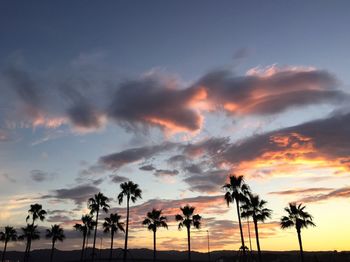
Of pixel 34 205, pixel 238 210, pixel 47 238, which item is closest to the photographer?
pixel 238 210

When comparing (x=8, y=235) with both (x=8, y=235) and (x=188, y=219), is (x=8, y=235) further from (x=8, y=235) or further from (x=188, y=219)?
(x=188, y=219)

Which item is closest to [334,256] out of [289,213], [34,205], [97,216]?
[289,213]

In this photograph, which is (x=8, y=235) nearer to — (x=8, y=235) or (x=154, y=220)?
(x=8, y=235)

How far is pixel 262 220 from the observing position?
67562 millimetres

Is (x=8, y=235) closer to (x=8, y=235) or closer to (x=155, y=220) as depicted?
(x=8, y=235)

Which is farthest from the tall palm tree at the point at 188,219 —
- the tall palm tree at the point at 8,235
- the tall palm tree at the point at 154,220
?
the tall palm tree at the point at 8,235

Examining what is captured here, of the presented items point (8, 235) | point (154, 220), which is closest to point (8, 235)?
point (8, 235)

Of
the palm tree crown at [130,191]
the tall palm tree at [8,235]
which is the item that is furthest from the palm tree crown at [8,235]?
the palm tree crown at [130,191]

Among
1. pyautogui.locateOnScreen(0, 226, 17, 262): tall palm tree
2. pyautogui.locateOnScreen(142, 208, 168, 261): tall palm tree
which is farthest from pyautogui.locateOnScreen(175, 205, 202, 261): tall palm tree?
pyautogui.locateOnScreen(0, 226, 17, 262): tall palm tree

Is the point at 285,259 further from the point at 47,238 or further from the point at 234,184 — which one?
the point at 47,238

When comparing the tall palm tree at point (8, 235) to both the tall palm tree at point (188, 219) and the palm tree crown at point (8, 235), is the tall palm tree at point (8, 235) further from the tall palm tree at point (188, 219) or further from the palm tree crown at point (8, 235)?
the tall palm tree at point (188, 219)

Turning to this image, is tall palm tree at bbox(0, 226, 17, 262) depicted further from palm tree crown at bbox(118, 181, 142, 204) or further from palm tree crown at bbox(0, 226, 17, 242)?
palm tree crown at bbox(118, 181, 142, 204)

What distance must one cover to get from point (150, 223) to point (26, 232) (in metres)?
35.7

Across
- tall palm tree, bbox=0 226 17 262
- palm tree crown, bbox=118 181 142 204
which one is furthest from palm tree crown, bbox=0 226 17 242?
palm tree crown, bbox=118 181 142 204
